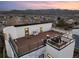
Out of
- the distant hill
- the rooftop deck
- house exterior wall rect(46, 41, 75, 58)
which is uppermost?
the distant hill

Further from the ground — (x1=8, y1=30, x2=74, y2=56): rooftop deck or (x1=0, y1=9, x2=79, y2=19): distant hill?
(x1=0, y1=9, x2=79, y2=19): distant hill

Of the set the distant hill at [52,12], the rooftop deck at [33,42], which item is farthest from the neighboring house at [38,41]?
the distant hill at [52,12]

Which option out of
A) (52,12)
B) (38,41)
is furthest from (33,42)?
(52,12)

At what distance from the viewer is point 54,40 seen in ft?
7.56

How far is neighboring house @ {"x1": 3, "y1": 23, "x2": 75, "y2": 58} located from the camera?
2.20m

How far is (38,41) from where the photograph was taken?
236cm

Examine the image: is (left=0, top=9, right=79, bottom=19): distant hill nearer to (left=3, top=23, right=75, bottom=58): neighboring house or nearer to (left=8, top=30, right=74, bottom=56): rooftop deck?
(left=3, top=23, right=75, bottom=58): neighboring house

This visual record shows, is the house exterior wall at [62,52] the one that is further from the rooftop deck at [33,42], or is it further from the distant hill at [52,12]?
the distant hill at [52,12]

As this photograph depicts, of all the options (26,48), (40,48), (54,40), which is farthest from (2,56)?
(54,40)

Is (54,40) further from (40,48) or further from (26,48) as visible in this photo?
(26,48)

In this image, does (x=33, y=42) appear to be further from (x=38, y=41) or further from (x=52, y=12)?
(x=52, y=12)

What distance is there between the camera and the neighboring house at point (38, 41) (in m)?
2.20

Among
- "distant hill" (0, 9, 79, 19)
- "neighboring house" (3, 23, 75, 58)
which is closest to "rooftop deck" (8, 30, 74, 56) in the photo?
"neighboring house" (3, 23, 75, 58)

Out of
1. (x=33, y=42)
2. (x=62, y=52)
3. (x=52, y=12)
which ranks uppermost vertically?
(x=52, y=12)
